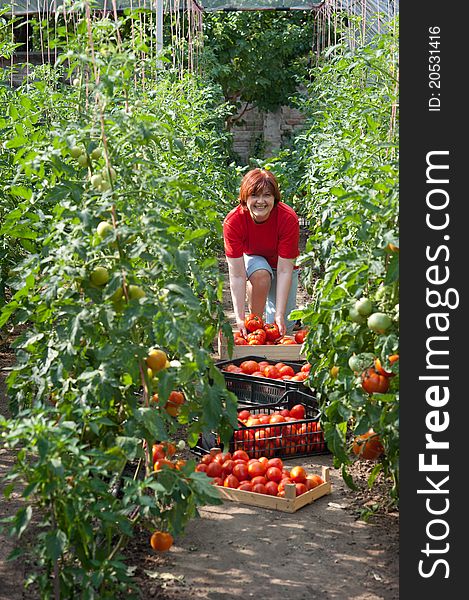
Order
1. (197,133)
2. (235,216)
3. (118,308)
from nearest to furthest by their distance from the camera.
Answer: (118,308) → (235,216) → (197,133)

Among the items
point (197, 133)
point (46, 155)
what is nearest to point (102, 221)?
point (46, 155)

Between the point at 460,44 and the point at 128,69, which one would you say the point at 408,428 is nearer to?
the point at 460,44

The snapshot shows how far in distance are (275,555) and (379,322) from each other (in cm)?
89

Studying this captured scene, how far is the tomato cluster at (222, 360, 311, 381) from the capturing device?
427cm

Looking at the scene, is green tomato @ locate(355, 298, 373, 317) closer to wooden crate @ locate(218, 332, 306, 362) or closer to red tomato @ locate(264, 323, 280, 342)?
wooden crate @ locate(218, 332, 306, 362)

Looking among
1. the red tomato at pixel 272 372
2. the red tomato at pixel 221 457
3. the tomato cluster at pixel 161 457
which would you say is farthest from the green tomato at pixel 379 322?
the red tomato at pixel 272 372

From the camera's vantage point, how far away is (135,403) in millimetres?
2625

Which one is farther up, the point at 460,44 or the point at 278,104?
the point at 278,104

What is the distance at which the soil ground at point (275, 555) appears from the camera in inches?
107

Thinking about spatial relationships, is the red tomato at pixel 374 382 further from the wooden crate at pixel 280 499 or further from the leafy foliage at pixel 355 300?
the wooden crate at pixel 280 499

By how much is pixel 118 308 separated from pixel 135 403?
0.29m

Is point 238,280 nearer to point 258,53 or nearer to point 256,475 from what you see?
point 256,475

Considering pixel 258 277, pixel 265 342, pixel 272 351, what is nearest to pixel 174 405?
pixel 272 351

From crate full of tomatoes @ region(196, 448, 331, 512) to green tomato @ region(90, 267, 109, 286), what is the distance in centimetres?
106
